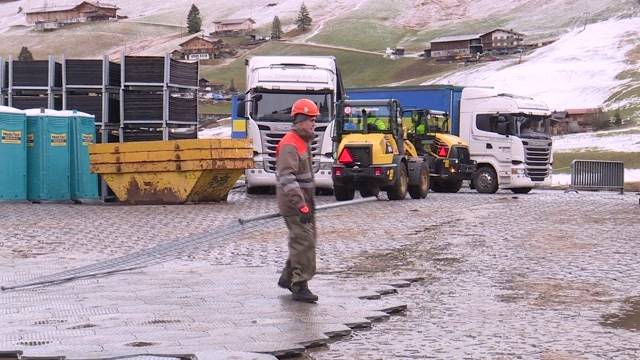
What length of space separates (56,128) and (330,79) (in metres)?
7.18

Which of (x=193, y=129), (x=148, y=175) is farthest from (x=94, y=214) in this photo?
(x=193, y=129)

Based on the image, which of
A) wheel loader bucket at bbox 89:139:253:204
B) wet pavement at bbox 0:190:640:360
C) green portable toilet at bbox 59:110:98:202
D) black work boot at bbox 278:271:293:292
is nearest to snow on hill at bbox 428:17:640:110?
green portable toilet at bbox 59:110:98:202

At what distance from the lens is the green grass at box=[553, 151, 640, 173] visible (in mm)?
49500

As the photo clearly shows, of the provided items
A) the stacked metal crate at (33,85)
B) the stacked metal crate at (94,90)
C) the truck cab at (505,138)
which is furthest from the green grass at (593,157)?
the stacked metal crate at (33,85)

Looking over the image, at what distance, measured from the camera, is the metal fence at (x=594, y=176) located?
36.6 meters

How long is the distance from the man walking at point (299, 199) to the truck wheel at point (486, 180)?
2192 centimetres

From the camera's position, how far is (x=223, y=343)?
7.34m

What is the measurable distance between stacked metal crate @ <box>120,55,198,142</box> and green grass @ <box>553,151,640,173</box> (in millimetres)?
27287

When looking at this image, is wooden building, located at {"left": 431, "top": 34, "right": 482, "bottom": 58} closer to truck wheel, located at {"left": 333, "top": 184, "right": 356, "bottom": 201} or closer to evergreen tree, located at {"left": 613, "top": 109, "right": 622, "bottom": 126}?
evergreen tree, located at {"left": 613, "top": 109, "right": 622, "bottom": 126}

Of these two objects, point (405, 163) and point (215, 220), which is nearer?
point (215, 220)

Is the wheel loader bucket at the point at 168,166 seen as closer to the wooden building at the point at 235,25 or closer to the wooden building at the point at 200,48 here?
the wooden building at the point at 200,48

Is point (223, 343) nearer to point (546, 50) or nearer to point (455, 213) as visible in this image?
point (455, 213)

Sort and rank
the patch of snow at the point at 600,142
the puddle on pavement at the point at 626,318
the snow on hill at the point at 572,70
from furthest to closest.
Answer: the snow on hill at the point at 572,70, the patch of snow at the point at 600,142, the puddle on pavement at the point at 626,318

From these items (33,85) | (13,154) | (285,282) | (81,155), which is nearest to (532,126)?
(81,155)
